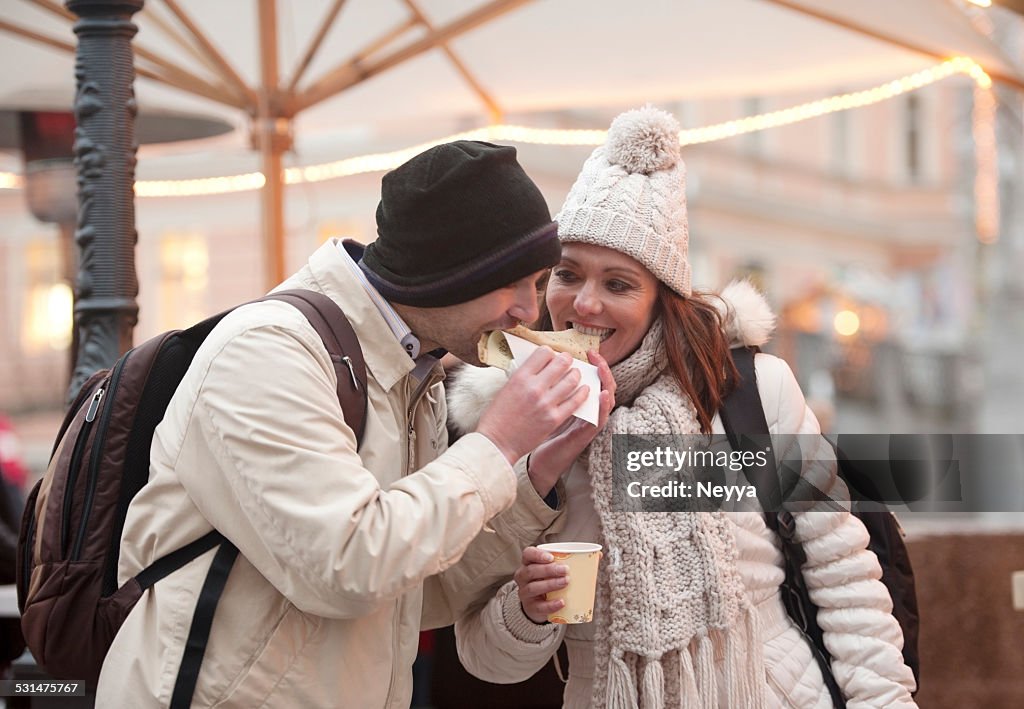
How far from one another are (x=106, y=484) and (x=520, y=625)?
93 cm

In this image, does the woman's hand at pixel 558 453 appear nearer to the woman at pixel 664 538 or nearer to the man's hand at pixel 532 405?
the woman at pixel 664 538

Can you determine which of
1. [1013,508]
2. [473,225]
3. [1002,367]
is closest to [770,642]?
[1013,508]

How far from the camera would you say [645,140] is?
2775mm

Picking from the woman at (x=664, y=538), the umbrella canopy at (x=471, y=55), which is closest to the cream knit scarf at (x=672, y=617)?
the woman at (x=664, y=538)

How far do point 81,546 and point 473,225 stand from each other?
1.00 meters

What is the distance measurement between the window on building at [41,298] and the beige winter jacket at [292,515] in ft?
65.6

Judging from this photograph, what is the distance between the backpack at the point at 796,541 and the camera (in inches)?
109

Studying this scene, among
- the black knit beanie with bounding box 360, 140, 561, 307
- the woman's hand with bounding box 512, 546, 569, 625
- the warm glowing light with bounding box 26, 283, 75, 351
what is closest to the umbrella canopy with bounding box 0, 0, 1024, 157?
the black knit beanie with bounding box 360, 140, 561, 307

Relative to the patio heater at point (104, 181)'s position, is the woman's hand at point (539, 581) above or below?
below

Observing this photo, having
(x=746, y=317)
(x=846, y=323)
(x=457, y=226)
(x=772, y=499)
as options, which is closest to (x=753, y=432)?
(x=772, y=499)

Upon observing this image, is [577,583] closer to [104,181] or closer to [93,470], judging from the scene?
[93,470]

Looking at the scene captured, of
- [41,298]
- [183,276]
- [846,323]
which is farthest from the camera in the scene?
[846,323]

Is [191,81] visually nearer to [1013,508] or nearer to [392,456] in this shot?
[392,456]

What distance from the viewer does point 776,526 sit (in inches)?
110
